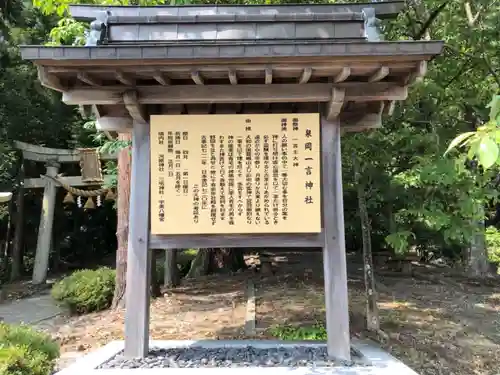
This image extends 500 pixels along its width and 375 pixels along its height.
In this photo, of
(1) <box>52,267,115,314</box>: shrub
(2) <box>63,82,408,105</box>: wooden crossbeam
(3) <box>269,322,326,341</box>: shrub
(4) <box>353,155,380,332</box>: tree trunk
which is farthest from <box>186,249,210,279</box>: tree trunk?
(2) <box>63,82,408,105</box>: wooden crossbeam

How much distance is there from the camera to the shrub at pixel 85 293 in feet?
33.1

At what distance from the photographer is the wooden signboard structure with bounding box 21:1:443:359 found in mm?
4723

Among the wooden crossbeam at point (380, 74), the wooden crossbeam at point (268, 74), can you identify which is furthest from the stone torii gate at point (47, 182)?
the wooden crossbeam at point (380, 74)

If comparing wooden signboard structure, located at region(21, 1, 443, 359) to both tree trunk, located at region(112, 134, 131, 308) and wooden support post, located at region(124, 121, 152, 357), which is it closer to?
wooden support post, located at region(124, 121, 152, 357)

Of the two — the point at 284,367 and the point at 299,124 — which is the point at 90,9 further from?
the point at 284,367

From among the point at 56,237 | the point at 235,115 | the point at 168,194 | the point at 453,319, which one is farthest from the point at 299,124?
the point at 56,237

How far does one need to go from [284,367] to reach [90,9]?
16.0 ft

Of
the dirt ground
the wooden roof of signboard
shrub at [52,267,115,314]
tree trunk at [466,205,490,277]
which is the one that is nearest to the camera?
the wooden roof of signboard

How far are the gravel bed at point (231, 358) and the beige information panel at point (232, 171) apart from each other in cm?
140

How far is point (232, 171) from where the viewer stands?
17.0 feet

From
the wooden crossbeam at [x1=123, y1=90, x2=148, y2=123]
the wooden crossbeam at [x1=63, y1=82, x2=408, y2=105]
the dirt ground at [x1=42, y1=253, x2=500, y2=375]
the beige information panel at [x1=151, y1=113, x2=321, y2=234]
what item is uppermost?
the wooden crossbeam at [x1=63, y1=82, x2=408, y2=105]

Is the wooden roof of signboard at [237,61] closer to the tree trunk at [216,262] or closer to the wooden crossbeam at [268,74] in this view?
the wooden crossbeam at [268,74]

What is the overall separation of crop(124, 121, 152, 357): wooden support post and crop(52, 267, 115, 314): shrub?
5.38m

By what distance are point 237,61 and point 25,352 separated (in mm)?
3668
